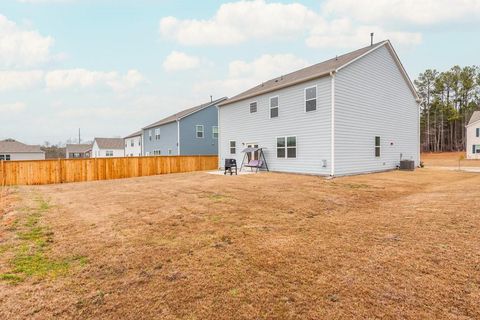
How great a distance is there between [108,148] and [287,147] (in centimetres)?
4368

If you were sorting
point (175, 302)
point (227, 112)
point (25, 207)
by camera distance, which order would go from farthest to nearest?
point (227, 112)
point (25, 207)
point (175, 302)

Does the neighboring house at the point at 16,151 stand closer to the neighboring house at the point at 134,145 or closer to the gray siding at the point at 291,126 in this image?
the neighboring house at the point at 134,145

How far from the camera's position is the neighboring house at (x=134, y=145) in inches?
1519

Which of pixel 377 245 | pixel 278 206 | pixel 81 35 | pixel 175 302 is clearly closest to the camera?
pixel 175 302

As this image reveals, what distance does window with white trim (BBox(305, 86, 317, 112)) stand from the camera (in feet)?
46.3

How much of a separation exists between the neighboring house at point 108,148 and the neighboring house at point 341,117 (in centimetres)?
3873

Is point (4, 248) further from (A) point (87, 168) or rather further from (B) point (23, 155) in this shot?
(B) point (23, 155)

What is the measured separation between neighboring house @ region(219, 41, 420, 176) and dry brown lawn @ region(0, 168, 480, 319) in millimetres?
6785

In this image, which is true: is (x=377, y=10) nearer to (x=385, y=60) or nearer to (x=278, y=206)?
(x=385, y=60)

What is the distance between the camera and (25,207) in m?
8.43

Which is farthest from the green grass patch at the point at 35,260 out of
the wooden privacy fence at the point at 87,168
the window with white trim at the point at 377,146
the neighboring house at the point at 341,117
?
the window with white trim at the point at 377,146

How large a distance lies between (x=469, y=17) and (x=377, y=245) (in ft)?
72.6

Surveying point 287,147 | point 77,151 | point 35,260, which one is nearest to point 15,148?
point 77,151

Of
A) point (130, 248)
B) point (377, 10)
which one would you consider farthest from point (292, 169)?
point (130, 248)
